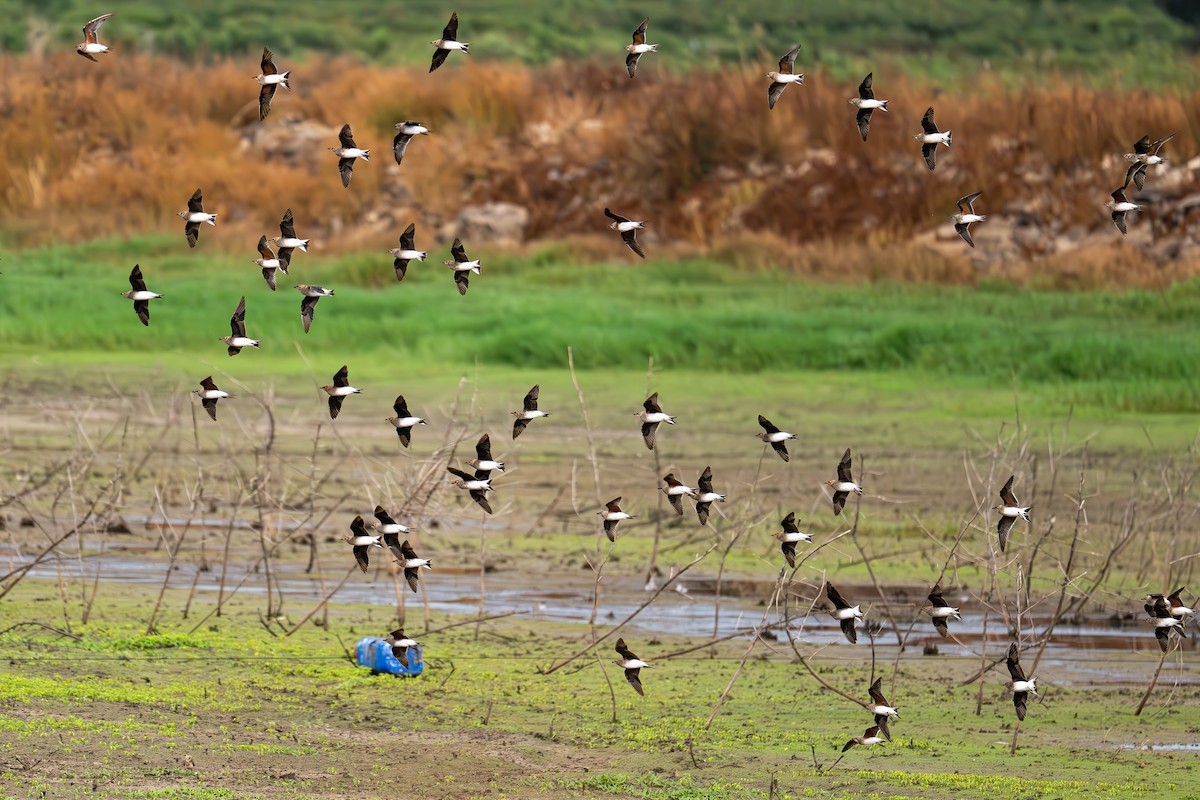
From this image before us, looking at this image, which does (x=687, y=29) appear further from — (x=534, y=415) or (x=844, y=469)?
(x=844, y=469)

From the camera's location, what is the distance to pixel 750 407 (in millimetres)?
21906

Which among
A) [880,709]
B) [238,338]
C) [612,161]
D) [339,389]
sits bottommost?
[612,161]

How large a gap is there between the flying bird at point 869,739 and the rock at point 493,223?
68.1ft

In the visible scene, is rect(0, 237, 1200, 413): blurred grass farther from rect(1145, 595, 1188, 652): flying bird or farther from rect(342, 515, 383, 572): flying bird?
rect(342, 515, 383, 572): flying bird

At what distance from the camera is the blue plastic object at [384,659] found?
442 inches

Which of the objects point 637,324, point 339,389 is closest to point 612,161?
point 637,324

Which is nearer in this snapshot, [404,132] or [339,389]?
[339,389]

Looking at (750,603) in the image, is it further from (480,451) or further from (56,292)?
(56,292)

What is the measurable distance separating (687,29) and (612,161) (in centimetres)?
1923

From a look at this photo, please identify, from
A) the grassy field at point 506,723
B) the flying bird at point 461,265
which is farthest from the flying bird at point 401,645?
the flying bird at point 461,265

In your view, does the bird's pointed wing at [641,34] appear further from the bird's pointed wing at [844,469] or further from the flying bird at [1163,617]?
the flying bird at [1163,617]

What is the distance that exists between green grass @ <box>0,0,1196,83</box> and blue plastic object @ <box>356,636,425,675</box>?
105 feet

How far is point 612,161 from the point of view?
32.0 meters

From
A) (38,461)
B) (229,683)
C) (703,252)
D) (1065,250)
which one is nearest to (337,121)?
(703,252)
